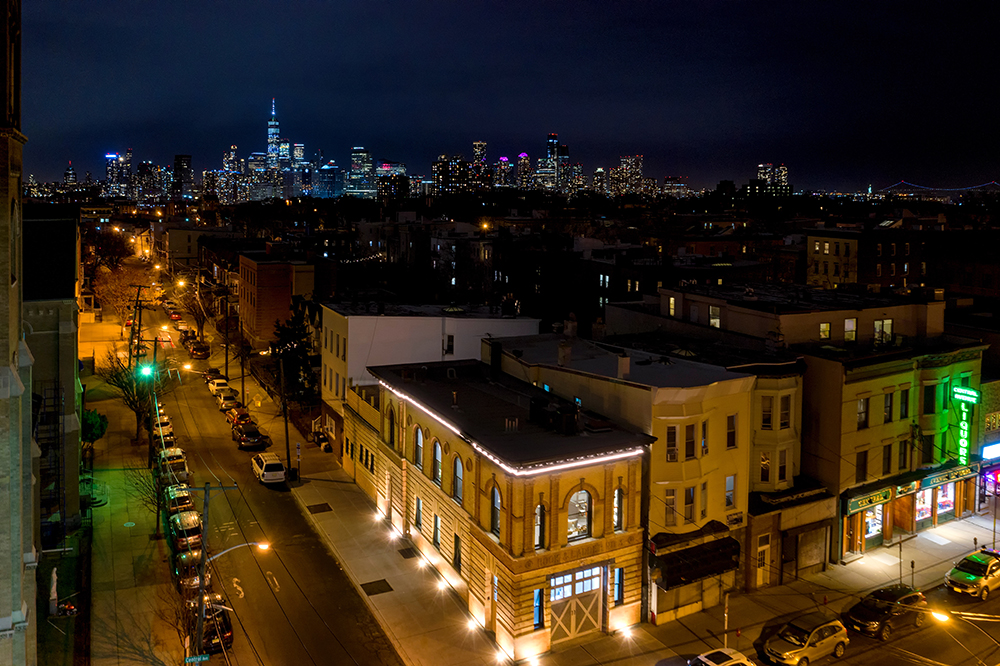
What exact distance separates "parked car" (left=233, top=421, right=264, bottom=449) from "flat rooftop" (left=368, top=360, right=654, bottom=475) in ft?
42.3

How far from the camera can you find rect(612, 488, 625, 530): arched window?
25323mm

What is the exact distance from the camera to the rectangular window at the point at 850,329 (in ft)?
116

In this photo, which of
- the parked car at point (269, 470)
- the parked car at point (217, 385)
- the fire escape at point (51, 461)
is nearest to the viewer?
the fire escape at point (51, 461)

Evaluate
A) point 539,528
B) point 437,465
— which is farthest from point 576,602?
point 437,465

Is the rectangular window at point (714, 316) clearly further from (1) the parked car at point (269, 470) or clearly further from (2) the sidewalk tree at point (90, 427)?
(2) the sidewalk tree at point (90, 427)

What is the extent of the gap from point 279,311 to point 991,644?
60911 mm

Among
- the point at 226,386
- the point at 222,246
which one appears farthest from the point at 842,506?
the point at 222,246

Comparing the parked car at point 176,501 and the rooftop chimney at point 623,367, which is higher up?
the rooftop chimney at point 623,367

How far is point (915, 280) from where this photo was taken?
8181 centimetres

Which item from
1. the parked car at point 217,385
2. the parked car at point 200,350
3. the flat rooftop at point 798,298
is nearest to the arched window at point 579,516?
the flat rooftop at point 798,298

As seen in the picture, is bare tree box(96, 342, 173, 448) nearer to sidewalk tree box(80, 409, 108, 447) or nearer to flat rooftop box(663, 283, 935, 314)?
sidewalk tree box(80, 409, 108, 447)

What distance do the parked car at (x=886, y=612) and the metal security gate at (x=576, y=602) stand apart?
8.44 metres

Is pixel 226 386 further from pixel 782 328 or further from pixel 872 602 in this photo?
pixel 872 602

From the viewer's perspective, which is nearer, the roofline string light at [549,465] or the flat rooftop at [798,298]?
the roofline string light at [549,465]
